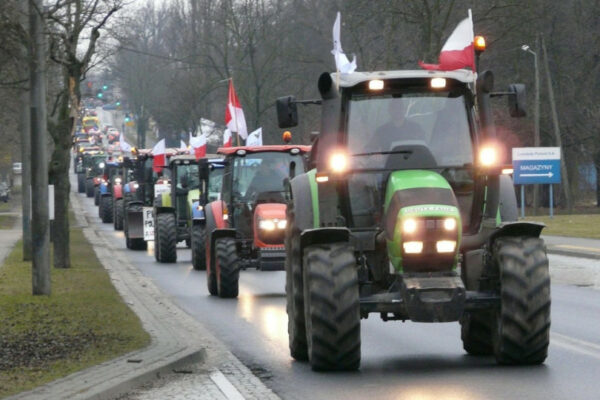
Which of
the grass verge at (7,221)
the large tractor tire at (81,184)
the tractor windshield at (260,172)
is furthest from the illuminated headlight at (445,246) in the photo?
the large tractor tire at (81,184)

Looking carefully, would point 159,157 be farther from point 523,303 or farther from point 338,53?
point 523,303

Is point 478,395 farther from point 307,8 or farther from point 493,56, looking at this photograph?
point 307,8

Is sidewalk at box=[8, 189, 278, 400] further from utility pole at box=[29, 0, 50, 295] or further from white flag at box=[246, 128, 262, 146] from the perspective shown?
white flag at box=[246, 128, 262, 146]

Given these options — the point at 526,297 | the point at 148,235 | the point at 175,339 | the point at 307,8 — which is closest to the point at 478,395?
the point at 526,297

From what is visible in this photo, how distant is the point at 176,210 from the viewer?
35062 mm

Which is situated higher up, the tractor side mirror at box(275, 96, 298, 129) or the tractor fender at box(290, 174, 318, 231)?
the tractor side mirror at box(275, 96, 298, 129)

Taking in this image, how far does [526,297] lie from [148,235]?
25.6 m

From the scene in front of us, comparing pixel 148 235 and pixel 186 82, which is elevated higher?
pixel 186 82

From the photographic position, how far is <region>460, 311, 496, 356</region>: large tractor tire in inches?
533

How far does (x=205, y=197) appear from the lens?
97.8 feet

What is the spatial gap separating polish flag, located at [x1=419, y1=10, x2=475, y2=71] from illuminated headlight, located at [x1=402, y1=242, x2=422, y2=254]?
2829mm

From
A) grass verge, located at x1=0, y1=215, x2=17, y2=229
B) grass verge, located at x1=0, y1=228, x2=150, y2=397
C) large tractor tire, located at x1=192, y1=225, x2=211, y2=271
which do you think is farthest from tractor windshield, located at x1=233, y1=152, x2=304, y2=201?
grass verge, located at x1=0, y1=215, x2=17, y2=229

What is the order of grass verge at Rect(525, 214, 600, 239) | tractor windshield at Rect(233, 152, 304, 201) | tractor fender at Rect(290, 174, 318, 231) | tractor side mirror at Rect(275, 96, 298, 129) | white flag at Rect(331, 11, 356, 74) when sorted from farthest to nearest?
grass verge at Rect(525, 214, 600, 239), tractor windshield at Rect(233, 152, 304, 201), white flag at Rect(331, 11, 356, 74), tractor fender at Rect(290, 174, 318, 231), tractor side mirror at Rect(275, 96, 298, 129)

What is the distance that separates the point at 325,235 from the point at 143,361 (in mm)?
2014
